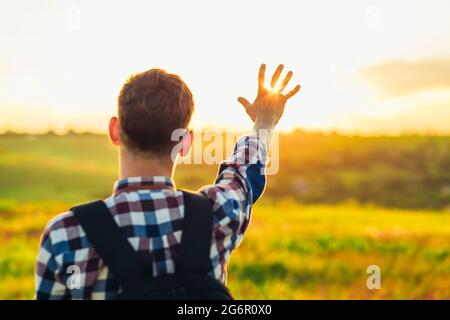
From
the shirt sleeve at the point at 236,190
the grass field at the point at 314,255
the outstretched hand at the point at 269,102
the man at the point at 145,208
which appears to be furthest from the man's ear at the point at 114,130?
the grass field at the point at 314,255

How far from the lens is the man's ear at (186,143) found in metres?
3.17

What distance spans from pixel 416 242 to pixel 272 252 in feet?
11.5

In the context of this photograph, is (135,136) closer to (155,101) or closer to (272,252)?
(155,101)

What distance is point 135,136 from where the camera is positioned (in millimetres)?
3047

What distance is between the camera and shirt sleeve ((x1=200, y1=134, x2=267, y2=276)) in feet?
10.3

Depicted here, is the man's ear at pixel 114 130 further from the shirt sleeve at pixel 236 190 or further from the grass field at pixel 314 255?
the grass field at pixel 314 255

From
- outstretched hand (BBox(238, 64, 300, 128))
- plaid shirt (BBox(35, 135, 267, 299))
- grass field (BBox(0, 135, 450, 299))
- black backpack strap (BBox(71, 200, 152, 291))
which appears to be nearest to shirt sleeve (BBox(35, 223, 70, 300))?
plaid shirt (BBox(35, 135, 267, 299))

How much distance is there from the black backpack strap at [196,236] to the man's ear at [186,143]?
0.26m

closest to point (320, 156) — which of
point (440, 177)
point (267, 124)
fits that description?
point (440, 177)

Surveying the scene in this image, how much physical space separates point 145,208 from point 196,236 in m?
0.26

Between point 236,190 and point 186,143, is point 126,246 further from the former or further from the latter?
point 236,190

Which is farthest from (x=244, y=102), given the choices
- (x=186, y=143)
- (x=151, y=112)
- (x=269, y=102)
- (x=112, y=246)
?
(x=112, y=246)

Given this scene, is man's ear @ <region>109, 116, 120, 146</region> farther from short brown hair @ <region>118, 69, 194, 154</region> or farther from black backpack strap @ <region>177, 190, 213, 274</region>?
black backpack strap @ <region>177, 190, 213, 274</region>

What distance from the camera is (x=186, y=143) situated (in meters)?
3.18
